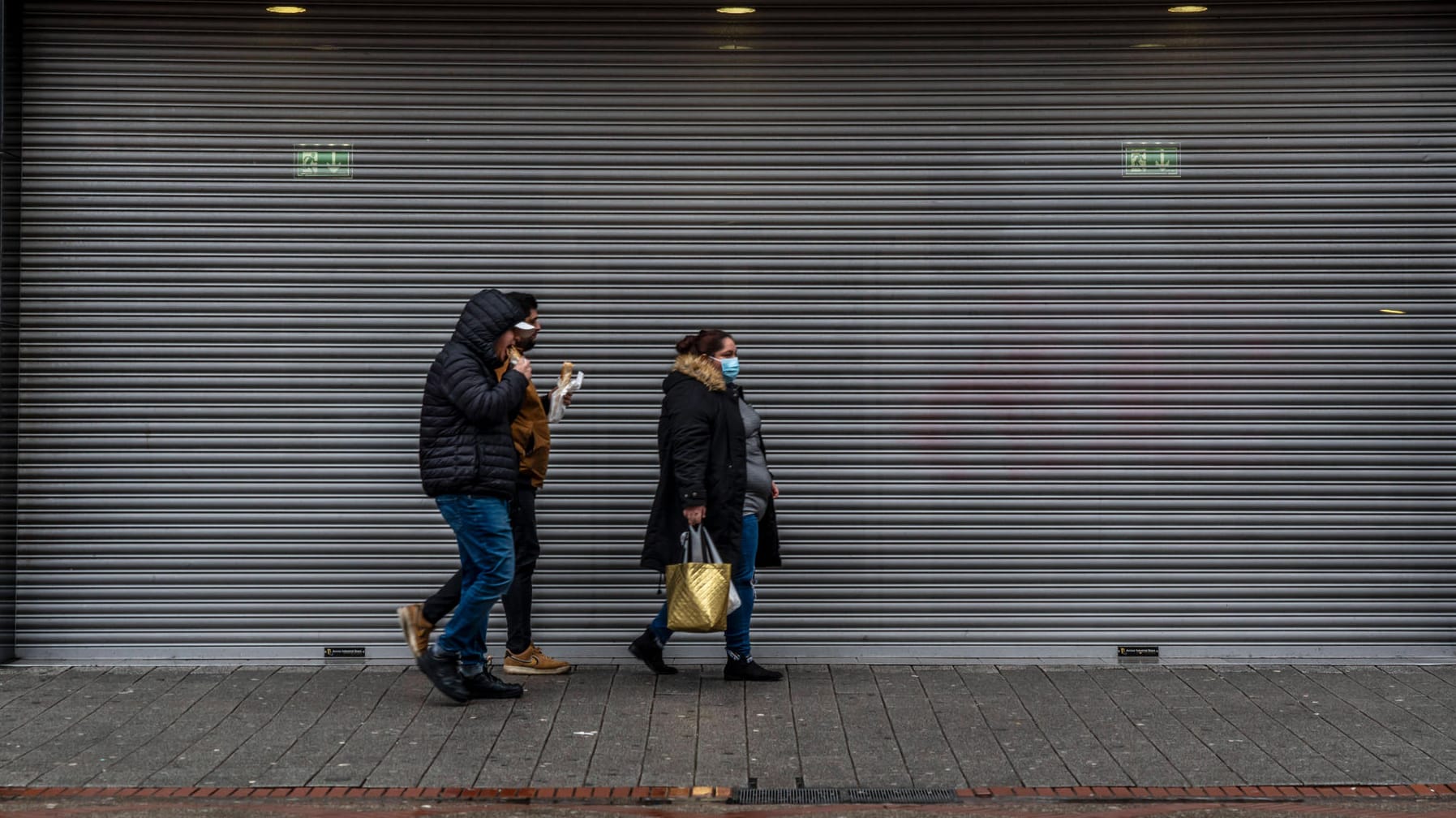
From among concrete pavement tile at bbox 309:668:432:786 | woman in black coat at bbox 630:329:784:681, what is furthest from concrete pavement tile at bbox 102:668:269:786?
woman in black coat at bbox 630:329:784:681

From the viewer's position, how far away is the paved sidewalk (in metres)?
7.09

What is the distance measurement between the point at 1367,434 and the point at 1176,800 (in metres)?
3.62

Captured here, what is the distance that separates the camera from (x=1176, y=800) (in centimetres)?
678

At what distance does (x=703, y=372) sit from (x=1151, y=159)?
9.89 feet

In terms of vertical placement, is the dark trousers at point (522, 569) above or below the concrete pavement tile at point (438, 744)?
above

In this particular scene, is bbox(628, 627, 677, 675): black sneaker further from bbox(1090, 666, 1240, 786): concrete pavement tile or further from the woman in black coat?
bbox(1090, 666, 1240, 786): concrete pavement tile

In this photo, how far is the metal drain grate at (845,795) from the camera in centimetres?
678

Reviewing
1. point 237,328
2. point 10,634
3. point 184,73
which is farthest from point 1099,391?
point 10,634

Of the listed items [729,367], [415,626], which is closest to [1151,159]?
[729,367]

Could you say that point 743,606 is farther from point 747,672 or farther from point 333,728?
point 333,728

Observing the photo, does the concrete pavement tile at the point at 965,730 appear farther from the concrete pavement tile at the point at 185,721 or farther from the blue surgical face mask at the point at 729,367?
the concrete pavement tile at the point at 185,721

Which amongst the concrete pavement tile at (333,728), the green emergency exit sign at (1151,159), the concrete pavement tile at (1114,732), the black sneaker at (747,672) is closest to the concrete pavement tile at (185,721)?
the concrete pavement tile at (333,728)

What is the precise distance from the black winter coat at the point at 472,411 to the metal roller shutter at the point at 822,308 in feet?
4.19

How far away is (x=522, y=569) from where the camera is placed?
351 inches
